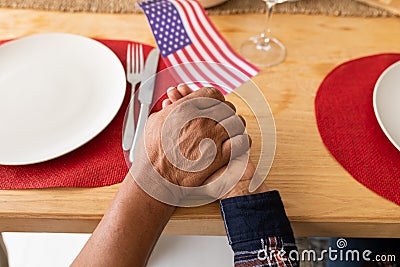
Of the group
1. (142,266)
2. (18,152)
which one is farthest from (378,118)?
(18,152)

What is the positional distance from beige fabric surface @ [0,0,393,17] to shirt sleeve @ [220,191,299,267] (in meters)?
0.44

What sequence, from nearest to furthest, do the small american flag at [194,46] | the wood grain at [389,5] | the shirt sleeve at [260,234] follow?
the shirt sleeve at [260,234] → the small american flag at [194,46] → the wood grain at [389,5]

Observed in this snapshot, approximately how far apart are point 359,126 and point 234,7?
0.35 m

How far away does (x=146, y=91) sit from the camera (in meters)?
0.79

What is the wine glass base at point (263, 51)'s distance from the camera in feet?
2.82

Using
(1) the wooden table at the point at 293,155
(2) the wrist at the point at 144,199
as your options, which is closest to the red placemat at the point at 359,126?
(1) the wooden table at the point at 293,155

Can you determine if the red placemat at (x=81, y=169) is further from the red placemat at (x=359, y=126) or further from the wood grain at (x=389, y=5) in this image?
the wood grain at (x=389, y=5)

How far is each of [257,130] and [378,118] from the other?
17cm

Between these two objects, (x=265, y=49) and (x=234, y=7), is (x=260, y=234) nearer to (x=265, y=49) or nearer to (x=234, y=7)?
(x=265, y=49)

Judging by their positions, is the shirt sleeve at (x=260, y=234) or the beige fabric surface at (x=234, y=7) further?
the beige fabric surface at (x=234, y=7)

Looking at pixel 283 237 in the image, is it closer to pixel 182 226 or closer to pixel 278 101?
pixel 182 226

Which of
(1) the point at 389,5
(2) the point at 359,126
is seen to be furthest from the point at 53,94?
(1) the point at 389,5

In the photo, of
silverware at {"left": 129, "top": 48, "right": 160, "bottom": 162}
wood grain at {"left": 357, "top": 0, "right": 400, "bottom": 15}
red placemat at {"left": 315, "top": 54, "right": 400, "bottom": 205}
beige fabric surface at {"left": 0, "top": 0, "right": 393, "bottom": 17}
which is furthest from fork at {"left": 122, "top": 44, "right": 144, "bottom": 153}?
wood grain at {"left": 357, "top": 0, "right": 400, "bottom": 15}

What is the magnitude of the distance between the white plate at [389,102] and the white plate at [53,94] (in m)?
0.38
